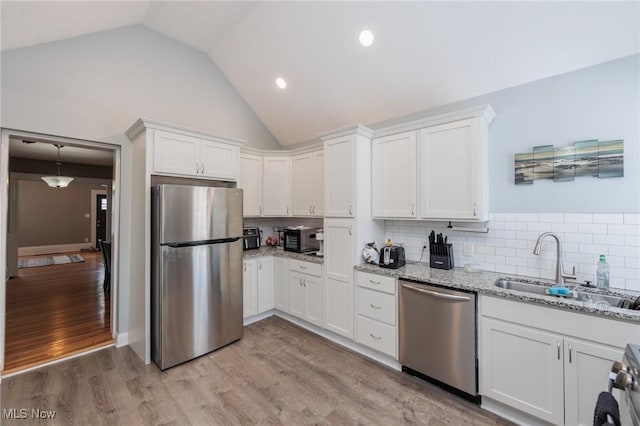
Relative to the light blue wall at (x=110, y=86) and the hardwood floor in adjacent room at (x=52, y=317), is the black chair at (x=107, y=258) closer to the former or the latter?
the hardwood floor in adjacent room at (x=52, y=317)

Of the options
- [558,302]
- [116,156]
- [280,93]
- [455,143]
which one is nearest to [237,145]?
[280,93]

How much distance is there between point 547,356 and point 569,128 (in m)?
1.75

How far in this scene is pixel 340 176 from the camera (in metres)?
2.96

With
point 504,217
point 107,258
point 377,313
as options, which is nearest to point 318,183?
point 377,313

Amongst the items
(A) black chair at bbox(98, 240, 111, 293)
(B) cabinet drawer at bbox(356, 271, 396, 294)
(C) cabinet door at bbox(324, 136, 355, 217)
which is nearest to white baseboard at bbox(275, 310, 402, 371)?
(B) cabinet drawer at bbox(356, 271, 396, 294)

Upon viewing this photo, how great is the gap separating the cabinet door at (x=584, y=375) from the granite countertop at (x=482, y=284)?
0.22 m

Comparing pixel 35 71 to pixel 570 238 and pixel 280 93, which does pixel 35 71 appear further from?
pixel 570 238

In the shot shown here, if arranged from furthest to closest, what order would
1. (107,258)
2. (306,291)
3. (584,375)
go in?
(107,258), (306,291), (584,375)

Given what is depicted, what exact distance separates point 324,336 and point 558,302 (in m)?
2.26

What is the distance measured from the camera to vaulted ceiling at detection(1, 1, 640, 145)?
6.52ft

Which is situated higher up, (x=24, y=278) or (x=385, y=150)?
(x=385, y=150)

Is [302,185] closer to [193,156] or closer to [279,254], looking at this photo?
[279,254]

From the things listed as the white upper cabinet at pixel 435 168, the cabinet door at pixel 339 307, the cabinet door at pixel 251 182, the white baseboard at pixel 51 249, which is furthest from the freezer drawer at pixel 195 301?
the white baseboard at pixel 51 249

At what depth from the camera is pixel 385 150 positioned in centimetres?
289
